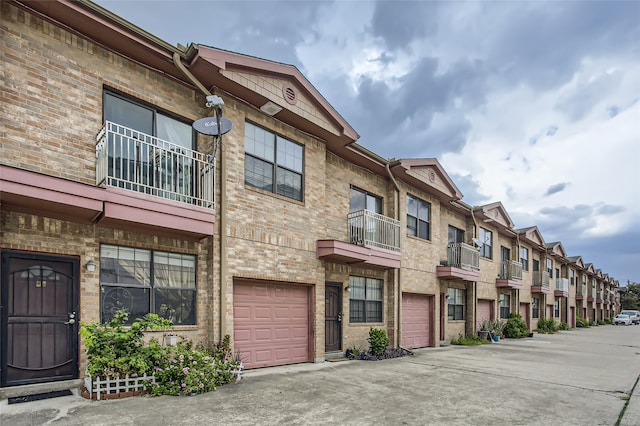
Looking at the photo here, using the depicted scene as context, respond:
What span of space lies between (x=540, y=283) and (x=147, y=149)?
29.4 m

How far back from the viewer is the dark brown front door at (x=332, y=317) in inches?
472

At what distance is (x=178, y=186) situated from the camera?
28.0 ft

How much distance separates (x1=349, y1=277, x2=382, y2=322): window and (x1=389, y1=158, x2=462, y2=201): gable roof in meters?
4.02

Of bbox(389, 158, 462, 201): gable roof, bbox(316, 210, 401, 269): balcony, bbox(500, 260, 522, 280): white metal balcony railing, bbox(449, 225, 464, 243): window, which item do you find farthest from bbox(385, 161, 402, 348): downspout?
bbox(500, 260, 522, 280): white metal balcony railing

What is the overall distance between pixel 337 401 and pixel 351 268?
6.02 metres

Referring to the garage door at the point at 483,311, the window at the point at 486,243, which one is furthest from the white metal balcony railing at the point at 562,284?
the garage door at the point at 483,311

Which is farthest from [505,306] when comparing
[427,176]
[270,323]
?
[270,323]

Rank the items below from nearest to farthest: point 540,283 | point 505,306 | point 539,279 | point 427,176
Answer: point 427,176, point 505,306, point 540,283, point 539,279

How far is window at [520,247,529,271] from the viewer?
27844mm

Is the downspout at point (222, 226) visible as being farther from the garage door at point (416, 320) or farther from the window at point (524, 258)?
the window at point (524, 258)

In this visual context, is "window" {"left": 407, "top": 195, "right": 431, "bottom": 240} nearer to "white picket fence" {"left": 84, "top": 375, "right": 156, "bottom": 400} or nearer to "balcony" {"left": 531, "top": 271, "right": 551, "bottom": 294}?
"white picket fence" {"left": 84, "top": 375, "right": 156, "bottom": 400}

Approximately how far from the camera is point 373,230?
1341 centimetres

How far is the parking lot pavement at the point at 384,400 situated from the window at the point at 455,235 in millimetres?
8546

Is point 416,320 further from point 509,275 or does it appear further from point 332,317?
point 509,275
